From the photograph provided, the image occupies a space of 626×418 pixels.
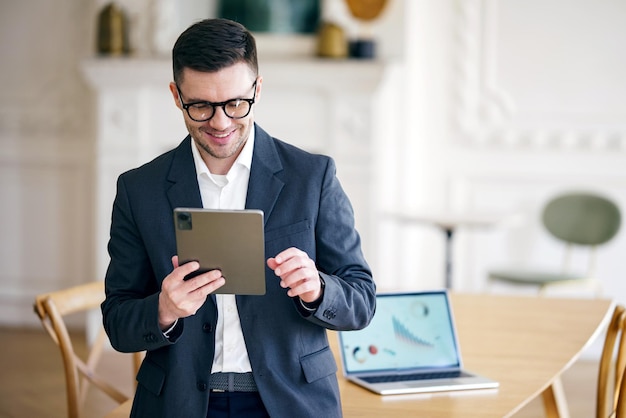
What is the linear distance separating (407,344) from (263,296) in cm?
66

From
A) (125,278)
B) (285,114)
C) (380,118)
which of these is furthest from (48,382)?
(125,278)

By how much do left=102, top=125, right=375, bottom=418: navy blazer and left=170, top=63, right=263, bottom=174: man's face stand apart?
10cm

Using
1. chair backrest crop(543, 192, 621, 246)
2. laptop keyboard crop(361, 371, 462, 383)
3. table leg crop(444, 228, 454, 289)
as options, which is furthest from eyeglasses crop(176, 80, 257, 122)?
chair backrest crop(543, 192, 621, 246)

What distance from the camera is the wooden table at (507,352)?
→ 196cm

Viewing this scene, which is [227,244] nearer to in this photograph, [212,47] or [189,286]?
[189,286]

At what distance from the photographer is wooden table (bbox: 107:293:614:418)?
6.44ft

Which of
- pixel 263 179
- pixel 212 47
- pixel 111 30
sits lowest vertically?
pixel 263 179

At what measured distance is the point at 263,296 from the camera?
171 centimetres

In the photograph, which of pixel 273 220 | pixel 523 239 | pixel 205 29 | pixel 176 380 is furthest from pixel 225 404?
pixel 523 239

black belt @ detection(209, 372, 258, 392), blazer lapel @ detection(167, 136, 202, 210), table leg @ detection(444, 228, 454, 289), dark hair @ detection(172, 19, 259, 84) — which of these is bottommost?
table leg @ detection(444, 228, 454, 289)

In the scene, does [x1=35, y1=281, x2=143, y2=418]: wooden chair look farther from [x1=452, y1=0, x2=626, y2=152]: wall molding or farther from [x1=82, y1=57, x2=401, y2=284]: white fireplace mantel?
[x1=452, y1=0, x2=626, y2=152]: wall molding

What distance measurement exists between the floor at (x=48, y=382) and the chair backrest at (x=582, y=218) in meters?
0.77

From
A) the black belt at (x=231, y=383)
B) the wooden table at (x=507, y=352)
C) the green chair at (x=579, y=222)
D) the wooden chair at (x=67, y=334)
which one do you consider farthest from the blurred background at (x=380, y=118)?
the black belt at (x=231, y=383)

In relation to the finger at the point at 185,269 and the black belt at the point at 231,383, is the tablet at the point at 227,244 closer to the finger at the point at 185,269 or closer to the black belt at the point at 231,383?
the finger at the point at 185,269
